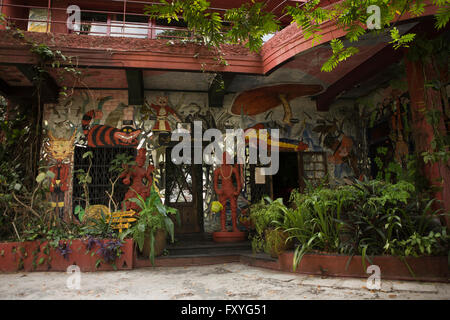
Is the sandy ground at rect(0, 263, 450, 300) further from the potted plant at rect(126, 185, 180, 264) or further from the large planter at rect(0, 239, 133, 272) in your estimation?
the potted plant at rect(126, 185, 180, 264)

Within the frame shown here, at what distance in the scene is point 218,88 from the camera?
295 inches

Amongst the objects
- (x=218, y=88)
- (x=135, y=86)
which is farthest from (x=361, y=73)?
(x=135, y=86)

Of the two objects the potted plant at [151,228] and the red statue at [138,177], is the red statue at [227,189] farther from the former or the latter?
the potted plant at [151,228]

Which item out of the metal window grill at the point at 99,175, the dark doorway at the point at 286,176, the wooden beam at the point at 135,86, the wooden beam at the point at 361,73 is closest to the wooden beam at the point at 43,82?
the metal window grill at the point at 99,175

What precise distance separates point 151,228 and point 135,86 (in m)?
3.70

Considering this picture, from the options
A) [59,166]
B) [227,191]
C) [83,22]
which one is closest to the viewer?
[227,191]

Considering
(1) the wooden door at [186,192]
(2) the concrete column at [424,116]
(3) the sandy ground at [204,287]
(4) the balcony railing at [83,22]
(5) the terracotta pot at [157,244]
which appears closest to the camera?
(3) the sandy ground at [204,287]

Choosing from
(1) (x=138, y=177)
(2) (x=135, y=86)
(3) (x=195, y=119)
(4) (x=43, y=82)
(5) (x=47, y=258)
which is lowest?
(5) (x=47, y=258)

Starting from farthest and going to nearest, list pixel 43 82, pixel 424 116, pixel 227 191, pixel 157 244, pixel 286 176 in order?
1. pixel 286 176
2. pixel 227 191
3. pixel 43 82
4. pixel 157 244
5. pixel 424 116

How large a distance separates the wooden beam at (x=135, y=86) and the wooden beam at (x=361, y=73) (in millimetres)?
4815

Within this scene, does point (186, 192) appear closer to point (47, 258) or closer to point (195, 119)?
point (195, 119)

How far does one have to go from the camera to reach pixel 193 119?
26.6 ft

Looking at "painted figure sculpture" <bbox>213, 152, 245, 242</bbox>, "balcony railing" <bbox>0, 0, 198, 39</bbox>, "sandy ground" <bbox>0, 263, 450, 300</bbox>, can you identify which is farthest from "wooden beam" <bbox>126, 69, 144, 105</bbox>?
"sandy ground" <bbox>0, 263, 450, 300</bbox>

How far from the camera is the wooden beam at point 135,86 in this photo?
6.76 m
